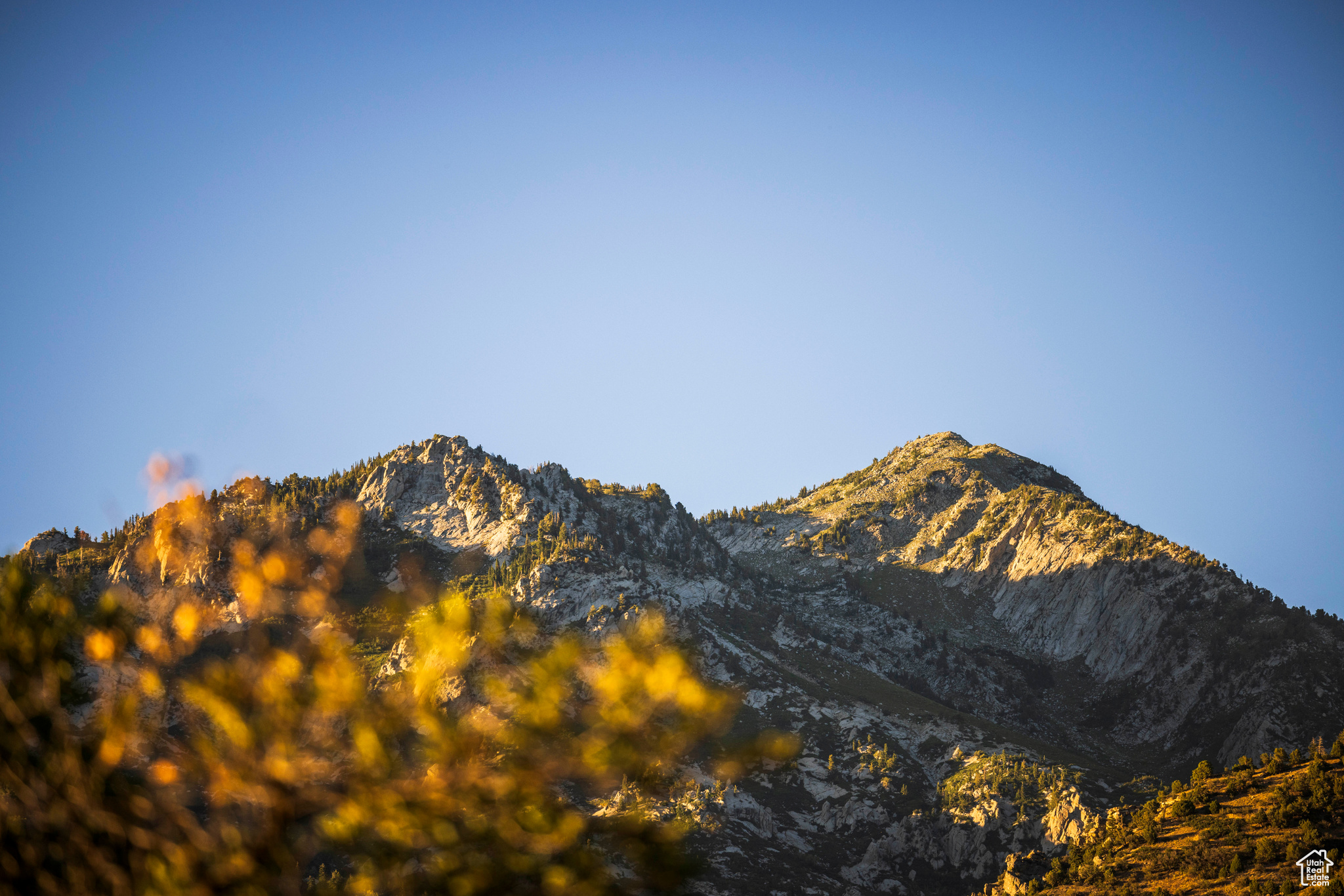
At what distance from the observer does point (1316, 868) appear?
66188 millimetres

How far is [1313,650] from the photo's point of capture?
13488 centimetres

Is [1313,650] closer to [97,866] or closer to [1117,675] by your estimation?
[1117,675]

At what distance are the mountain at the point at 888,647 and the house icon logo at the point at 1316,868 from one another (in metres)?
27.8

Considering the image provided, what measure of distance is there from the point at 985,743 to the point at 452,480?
111 metres

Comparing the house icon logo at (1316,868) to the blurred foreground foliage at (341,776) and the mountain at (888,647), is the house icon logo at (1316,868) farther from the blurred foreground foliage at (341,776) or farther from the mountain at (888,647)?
the blurred foreground foliage at (341,776)

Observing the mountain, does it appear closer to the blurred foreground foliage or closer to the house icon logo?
the house icon logo

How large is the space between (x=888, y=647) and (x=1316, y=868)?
10285cm

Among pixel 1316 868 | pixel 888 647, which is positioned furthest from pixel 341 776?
pixel 888 647

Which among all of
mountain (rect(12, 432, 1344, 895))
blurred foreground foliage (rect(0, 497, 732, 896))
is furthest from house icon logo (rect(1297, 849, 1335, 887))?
blurred foreground foliage (rect(0, 497, 732, 896))

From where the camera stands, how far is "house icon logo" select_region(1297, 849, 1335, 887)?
64.3 meters

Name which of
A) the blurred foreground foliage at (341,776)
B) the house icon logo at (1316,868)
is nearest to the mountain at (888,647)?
the house icon logo at (1316,868)

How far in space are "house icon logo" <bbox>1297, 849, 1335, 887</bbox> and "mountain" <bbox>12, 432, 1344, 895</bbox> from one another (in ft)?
91.1

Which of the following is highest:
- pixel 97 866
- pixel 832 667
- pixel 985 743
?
pixel 832 667

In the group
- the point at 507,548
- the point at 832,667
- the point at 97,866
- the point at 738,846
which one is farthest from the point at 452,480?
the point at 97,866
